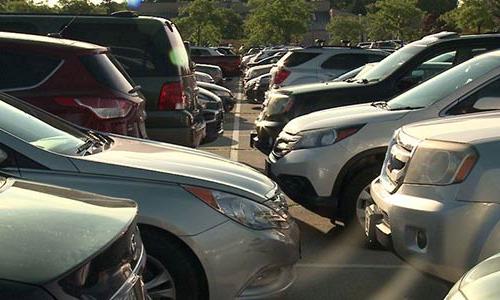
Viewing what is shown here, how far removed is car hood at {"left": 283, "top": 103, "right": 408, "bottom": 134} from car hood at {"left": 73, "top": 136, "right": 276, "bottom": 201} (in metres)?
1.74

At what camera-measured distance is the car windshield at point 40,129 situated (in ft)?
12.9

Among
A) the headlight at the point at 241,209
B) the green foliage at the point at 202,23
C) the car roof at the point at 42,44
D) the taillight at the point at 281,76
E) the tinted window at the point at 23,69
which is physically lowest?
the green foliage at the point at 202,23

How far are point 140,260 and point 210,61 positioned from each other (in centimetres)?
3004

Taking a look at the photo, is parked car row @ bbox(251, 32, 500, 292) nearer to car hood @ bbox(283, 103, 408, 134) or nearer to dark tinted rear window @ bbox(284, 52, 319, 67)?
car hood @ bbox(283, 103, 408, 134)

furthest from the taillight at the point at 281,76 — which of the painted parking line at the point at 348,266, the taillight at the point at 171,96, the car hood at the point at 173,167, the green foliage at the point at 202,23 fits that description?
the green foliage at the point at 202,23

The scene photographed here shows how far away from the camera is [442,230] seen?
3.80 meters

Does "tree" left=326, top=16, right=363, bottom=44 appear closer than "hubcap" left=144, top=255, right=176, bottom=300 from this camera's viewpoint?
No

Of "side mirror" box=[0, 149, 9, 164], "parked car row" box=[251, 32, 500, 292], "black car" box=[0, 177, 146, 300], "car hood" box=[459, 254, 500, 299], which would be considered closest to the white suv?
"parked car row" box=[251, 32, 500, 292]

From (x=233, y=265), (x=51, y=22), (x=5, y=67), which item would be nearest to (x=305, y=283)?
(x=233, y=265)

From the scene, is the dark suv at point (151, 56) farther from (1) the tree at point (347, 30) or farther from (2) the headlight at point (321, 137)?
(1) the tree at point (347, 30)

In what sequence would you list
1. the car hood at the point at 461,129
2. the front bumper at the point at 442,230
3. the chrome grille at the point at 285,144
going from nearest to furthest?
1. the front bumper at the point at 442,230
2. the car hood at the point at 461,129
3. the chrome grille at the point at 285,144

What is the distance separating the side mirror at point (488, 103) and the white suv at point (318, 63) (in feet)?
29.3

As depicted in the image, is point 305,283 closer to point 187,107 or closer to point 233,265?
point 233,265

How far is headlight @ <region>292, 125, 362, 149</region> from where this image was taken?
6133 mm
